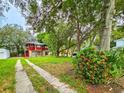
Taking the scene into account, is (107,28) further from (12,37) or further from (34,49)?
(34,49)

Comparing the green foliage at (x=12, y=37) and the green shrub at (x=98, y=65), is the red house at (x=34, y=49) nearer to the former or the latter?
the green foliage at (x=12, y=37)

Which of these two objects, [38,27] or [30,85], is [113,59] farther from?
[38,27]

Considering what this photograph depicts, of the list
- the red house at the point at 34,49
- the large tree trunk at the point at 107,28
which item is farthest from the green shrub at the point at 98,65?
the red house at the point at 34,49

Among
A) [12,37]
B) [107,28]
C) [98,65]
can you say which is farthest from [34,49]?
[98,65]

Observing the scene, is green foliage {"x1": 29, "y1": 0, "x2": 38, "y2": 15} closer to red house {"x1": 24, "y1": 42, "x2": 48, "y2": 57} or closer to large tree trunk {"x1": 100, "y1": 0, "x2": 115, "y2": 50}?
large tree trunk {"x1": 100, "y1": 0, "x2": 115, "y2": 50}

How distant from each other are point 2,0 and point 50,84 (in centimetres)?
451

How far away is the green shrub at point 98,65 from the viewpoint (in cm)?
761

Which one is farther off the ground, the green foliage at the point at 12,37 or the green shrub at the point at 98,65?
the green foliage at the point at 12,37

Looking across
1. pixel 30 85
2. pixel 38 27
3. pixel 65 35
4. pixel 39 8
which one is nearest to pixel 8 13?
pixel 39 8

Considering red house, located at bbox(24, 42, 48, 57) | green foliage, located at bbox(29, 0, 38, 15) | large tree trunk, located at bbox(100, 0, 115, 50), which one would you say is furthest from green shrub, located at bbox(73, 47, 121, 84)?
red house, located at bbox(24, 42, 48, 57)

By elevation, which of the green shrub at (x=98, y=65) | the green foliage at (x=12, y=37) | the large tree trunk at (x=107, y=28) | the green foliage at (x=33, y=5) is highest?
the green foliage at (x=12, y=37)

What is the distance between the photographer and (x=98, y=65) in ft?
25.1

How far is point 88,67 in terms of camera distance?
7.78 metres

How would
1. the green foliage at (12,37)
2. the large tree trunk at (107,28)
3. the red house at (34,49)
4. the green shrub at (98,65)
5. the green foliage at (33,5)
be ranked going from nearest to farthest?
the green shrub at (98,65)
the large tree trunk at (107,28)
the green foliage at (33,5)
the green foliage at (12,37)
the red house at (34,49)
